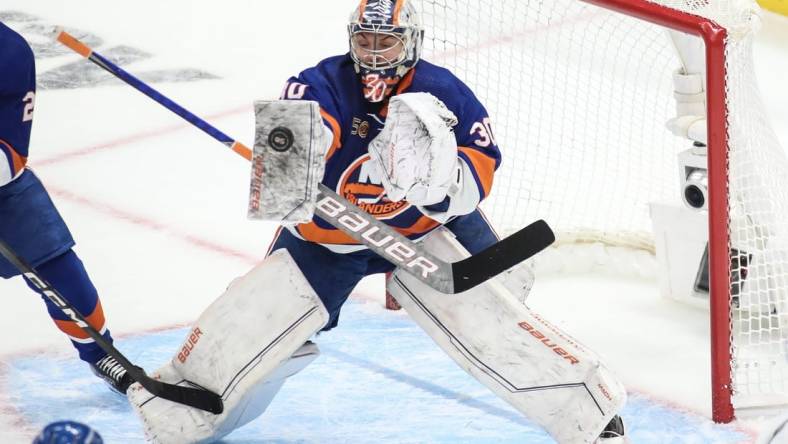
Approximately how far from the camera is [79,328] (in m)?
3.15

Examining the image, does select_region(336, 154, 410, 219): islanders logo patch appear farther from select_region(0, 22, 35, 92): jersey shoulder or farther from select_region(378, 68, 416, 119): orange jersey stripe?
select_region(0, 22, 35, 92): jersey shoulder

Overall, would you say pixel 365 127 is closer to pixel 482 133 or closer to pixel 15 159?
pixel 482 133

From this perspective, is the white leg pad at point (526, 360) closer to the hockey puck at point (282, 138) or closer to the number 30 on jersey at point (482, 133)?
the number 30 on jersey at point (482, 133)

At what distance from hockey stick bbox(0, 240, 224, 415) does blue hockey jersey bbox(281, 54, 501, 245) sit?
0.41 m

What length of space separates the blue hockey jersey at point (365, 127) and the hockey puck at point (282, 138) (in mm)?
208

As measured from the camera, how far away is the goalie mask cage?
314 cm

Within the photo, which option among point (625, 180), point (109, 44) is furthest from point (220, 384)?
point (109, 44)

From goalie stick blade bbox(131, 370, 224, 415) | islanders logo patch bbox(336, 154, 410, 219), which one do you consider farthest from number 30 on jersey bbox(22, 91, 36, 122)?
islanders logo patch bbox(336, 154, 410, 219)

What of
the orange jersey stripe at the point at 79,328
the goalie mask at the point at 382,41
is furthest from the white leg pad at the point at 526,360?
the orange jersey stripe at the point at 79,328

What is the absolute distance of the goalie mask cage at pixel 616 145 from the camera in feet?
10.3

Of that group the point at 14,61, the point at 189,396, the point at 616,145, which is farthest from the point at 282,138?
the point at 616,145

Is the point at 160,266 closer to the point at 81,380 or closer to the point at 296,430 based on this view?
the point at 81,380

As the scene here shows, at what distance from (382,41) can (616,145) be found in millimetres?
1981

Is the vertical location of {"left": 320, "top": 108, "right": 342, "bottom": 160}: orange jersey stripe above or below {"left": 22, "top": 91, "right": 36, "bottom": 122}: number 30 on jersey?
above
